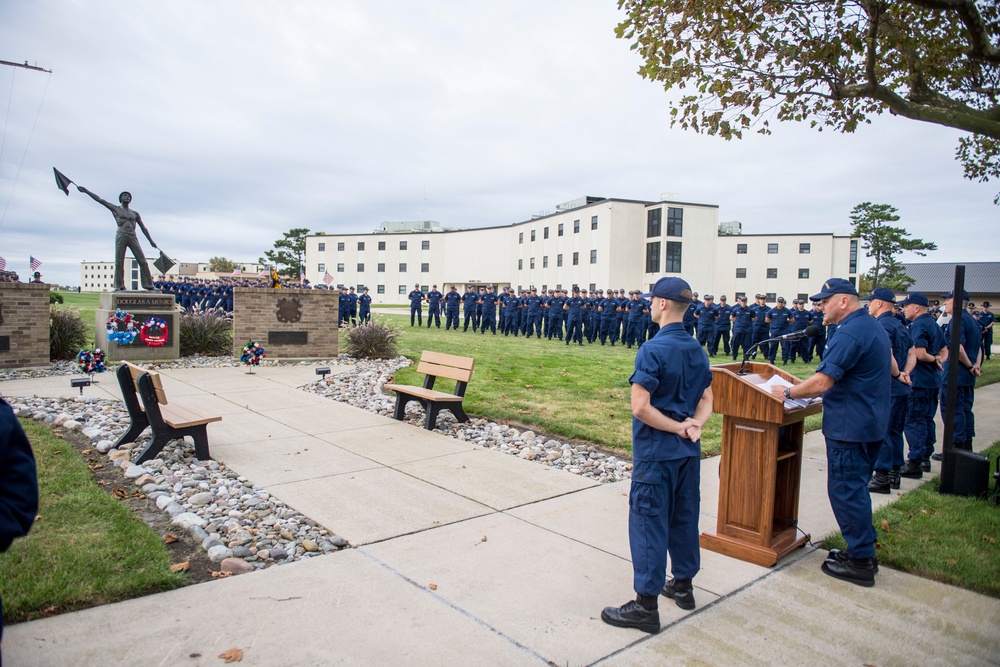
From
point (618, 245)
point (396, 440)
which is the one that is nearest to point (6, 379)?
point (396, 440)

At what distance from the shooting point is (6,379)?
10.8 metres

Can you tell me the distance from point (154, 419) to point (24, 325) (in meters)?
8.33

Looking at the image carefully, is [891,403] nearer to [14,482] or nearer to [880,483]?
[880,483]

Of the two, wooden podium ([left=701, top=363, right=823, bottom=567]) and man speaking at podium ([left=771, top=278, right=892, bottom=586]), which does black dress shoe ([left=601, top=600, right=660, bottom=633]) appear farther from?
man speaking at podium ([left=771, top=278, right=892, bottom=586])

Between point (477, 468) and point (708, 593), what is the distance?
2956 millimetres

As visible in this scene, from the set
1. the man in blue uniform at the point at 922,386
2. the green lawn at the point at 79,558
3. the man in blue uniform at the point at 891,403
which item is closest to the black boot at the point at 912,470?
the man in blue uniform at the point at 922,386

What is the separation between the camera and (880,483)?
6285 mm

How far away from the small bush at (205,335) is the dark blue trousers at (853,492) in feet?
44.9

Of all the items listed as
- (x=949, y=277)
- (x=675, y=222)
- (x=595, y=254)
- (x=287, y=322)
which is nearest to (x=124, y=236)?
(x=287, y=322)

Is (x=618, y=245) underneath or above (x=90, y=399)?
above

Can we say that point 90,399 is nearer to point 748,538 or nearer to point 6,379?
point 6,379

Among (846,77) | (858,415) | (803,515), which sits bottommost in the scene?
(803,515)

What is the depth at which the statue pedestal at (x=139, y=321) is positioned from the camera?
1301cm

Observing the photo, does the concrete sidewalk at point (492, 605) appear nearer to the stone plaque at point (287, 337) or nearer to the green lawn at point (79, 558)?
the green lawn at point (79, 558)
